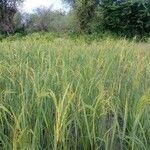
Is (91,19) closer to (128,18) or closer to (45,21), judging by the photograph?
(128,18)

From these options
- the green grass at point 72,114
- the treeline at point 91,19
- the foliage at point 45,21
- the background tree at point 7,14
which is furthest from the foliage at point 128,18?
the green grass at point 72,114

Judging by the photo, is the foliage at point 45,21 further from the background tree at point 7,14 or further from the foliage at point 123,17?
the foliage at point 123,17

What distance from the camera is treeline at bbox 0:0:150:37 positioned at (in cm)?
1614

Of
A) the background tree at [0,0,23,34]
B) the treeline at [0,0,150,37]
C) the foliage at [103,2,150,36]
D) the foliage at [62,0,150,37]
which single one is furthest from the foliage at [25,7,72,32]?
the foliage at [103,2,150,36]

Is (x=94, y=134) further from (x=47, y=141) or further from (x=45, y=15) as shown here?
(x=45, y=15)

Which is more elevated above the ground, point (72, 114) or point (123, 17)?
point (72, 114)

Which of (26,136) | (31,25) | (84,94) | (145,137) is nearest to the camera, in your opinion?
(26,136)

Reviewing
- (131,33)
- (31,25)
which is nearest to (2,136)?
(131,33)

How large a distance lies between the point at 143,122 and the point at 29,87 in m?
0.59

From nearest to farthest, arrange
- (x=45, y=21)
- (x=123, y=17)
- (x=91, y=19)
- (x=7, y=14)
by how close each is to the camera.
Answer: (x=123, y=17) < (x=91, y=19) < (x=7, y=14) < (x=45, y=21)

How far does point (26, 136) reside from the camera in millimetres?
1692

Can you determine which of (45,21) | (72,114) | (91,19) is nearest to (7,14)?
(45,21)

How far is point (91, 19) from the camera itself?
17.7m

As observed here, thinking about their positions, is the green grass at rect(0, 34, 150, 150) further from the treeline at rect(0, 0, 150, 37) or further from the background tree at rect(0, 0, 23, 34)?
the background tree at rect(0, 0, 23, 34)
